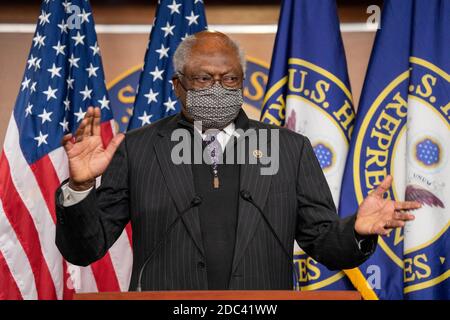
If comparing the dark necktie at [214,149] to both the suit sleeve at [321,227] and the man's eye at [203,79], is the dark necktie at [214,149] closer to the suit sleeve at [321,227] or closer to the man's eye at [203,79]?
the man's eye at [203,79]

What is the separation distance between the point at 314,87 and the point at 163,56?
0.85m

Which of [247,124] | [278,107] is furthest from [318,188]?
[278,107]

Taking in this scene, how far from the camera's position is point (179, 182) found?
2467 mm

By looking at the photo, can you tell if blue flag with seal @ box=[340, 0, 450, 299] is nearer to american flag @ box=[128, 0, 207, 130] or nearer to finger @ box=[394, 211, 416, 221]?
american flag @ box=[128, 0, 207, 130]

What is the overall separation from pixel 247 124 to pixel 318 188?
338 mm

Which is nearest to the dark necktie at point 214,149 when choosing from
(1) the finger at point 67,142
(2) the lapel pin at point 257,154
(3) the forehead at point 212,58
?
(2) the lapel pin at point 257,154

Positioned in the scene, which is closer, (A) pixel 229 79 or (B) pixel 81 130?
(B) pixel 81 130

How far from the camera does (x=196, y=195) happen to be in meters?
2.44

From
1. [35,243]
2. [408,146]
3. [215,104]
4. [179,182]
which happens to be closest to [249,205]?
[179,182]

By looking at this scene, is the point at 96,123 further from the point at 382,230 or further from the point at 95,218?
the point at 382,230

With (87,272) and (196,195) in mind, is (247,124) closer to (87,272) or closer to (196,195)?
(196,195)

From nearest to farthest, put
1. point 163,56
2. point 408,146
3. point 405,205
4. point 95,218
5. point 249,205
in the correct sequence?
point 405,205 < point 95,218 < point 249,205 < point 408,146 < point 163,56

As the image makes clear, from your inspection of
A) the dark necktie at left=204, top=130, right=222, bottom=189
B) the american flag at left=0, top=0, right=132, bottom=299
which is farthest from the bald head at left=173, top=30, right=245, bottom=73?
the american flag at left=0, top=0, right=132, bottom=299

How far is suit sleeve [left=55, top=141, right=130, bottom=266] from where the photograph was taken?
223 cm
